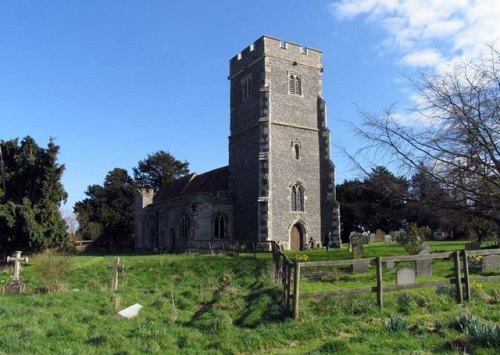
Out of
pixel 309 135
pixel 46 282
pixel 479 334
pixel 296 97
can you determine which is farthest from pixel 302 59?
pixel 479 334

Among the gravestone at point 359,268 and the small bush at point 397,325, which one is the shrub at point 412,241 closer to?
the gravestone at point 359,268

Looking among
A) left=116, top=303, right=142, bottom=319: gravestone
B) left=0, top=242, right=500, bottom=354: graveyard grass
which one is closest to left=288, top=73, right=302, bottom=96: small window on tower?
left=0, top=242, right=500, bottom=354: graveyard grass

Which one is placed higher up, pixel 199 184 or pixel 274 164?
pixel 274 164

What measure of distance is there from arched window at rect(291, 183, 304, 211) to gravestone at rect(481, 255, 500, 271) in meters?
17.3

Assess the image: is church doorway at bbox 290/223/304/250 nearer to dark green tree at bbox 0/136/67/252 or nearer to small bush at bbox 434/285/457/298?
dark green tree at bbox 0/136/67/252

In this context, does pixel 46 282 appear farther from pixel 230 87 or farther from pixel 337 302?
pixel 230 87

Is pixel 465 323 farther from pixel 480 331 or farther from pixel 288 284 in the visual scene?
pixel 288 284

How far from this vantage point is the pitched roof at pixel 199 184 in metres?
36.9

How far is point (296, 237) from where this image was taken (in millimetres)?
31641

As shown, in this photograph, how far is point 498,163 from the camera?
8.47 metres

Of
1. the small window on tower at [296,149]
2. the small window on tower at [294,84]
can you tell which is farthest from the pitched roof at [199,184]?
the small window on tower at [294,84]

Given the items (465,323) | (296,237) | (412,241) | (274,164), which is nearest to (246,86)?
(274,164)

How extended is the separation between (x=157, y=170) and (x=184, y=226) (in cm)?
3335

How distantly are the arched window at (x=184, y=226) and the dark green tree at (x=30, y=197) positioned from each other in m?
10.2
